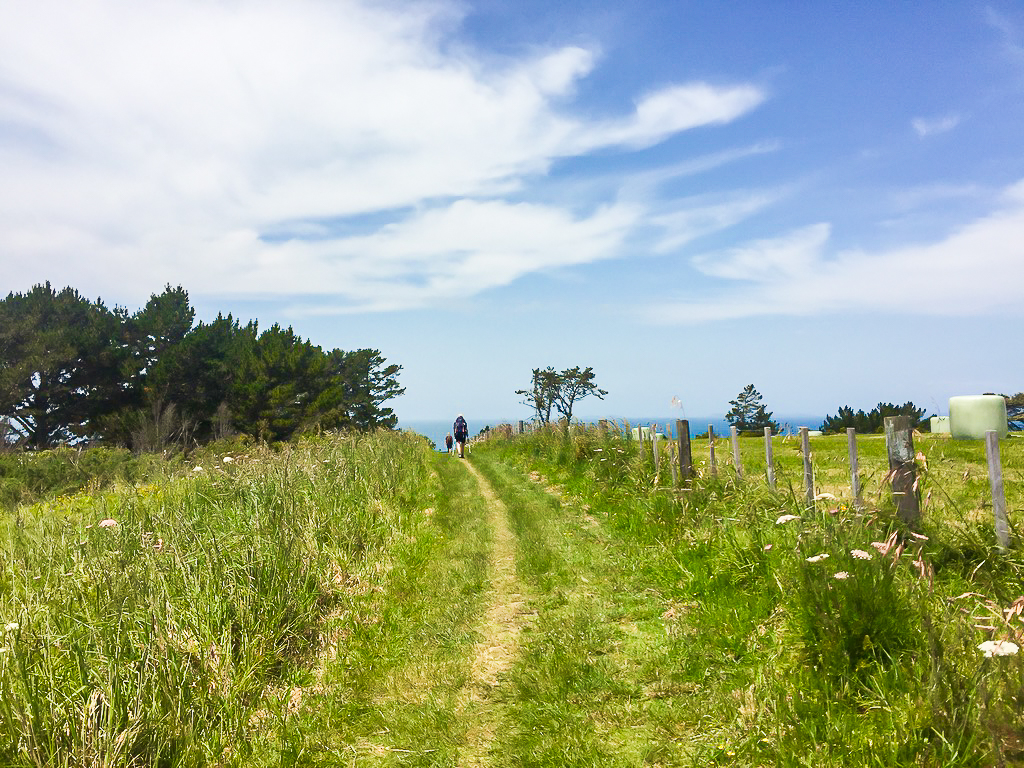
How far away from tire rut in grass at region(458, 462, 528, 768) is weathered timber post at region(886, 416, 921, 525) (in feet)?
12.9

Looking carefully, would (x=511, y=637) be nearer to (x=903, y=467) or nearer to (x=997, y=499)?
(x=903, y=467)

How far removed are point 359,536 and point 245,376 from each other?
46.9 meters

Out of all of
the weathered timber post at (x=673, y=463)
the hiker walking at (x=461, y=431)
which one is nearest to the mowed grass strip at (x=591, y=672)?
the weathered timber post at (x=673, y=463)

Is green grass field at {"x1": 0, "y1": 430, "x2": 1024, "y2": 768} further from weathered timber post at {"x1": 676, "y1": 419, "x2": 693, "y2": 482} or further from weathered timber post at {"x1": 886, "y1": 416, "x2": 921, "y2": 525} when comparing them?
weathered timber post at {"x1": 676, "y1": 419, "x2": 693, "y2": 482}

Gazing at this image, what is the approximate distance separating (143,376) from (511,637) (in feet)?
177

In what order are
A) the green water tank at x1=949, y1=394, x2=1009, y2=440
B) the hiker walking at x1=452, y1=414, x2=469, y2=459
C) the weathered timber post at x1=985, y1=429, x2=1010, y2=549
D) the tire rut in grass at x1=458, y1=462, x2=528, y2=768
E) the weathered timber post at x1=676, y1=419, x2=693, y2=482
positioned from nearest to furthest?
the tire rut in grass at x1=458, y1=462, x2=528, y2=768
the weathered timber post at x1=985, y1=429, x2=1010, y2=549
the weathered timber post at x1=676, y1=419, x2=693, y2=482
the green water tank at x1=949, y1=394, x2=1009, y2=440
the hiker walking at x1=452, y1=414, x2=469, y2=459

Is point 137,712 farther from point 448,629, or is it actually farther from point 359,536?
point 359,536

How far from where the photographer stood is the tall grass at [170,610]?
4.36 metres

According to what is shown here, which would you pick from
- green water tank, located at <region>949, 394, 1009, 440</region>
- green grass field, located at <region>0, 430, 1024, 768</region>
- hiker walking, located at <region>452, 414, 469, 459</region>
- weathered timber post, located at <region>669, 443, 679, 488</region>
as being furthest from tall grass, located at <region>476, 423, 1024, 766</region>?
hiker walking, located at <region>452, 414, 469, 459</region>

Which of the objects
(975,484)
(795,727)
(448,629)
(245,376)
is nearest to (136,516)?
(448,629)

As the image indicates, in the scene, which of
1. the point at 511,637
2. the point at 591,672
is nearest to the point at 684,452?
the point at 511,637

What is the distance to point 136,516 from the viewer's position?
7.87 meters

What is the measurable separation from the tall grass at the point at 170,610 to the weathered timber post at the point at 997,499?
6.34 metres

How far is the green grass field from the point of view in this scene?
A: 13.8ft
